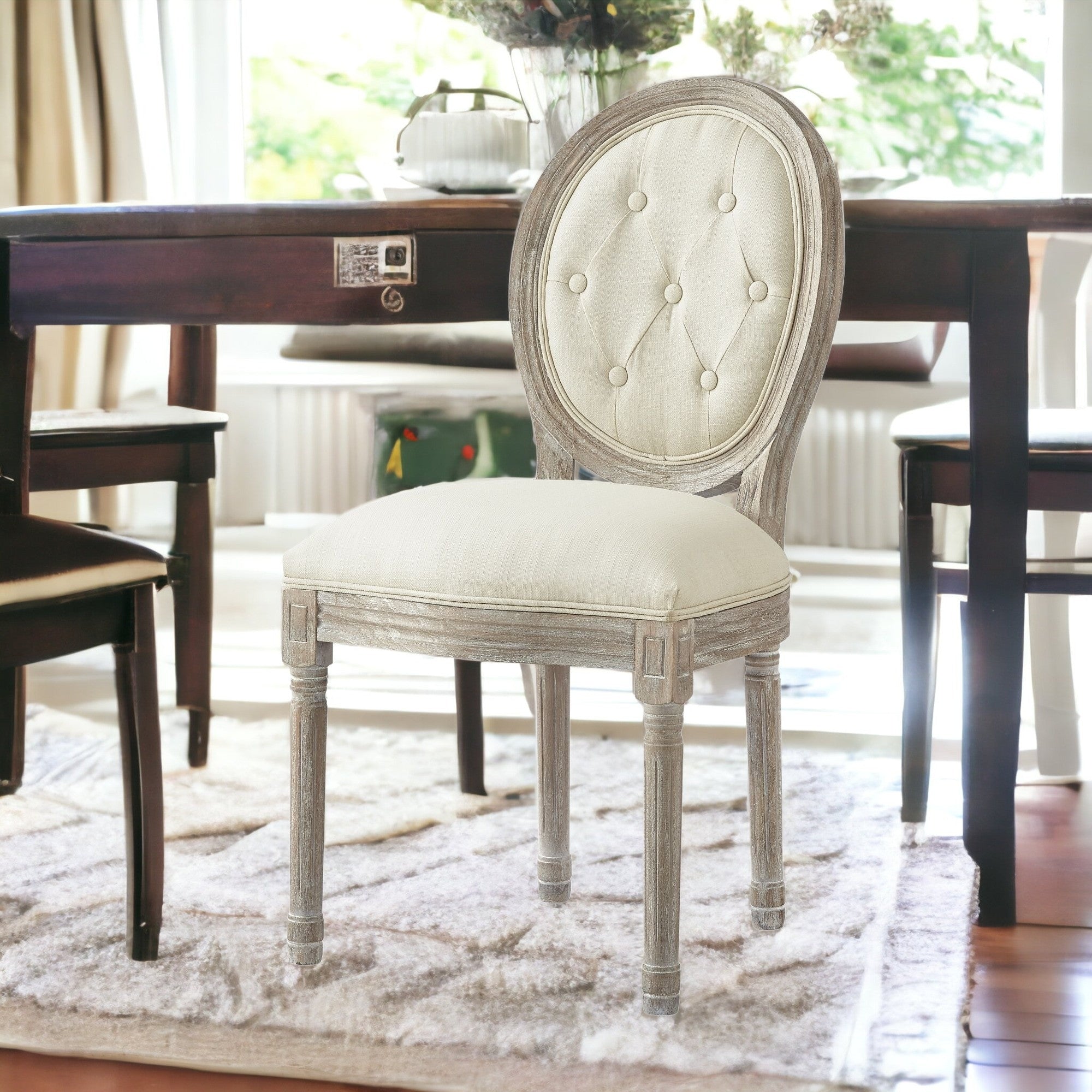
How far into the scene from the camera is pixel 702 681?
2.54 m

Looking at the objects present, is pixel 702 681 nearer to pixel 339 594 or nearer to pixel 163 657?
pixel 163 657

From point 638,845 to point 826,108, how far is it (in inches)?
78.3

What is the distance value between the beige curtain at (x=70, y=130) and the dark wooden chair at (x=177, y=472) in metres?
0.87

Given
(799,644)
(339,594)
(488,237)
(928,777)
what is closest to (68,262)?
(488,237)

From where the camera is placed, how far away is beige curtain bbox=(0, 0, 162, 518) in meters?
2.84

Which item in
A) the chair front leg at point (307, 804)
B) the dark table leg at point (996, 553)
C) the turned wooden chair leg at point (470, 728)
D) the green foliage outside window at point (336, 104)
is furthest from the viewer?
the green foliage outside window at point (336, 104)

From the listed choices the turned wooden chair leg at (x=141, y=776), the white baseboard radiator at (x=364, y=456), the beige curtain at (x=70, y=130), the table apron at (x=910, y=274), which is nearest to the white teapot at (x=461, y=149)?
the table apron at (x=910, y=274)

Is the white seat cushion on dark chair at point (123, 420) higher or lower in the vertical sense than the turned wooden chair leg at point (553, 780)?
higher

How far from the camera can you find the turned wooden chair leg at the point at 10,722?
1851mm

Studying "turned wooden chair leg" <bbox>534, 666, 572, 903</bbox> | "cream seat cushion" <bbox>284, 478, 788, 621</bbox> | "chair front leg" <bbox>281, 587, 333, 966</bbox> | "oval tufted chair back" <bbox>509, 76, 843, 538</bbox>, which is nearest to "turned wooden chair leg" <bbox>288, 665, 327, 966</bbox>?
"chair front leg" <bbox>281, 587, 333, 966</bbox>

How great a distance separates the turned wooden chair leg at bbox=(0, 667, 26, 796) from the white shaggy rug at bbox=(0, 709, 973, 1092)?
1.8 inches

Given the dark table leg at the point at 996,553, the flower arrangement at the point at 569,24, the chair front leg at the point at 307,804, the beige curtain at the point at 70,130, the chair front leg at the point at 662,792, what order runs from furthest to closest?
the beige curtain at the point at 70,130 < the flower arrangement at the point at 569,24 < the dark table leg at the point at 996,553 < the chair front leg at the point at 307,804 < the chair front leg at the point at 662,792

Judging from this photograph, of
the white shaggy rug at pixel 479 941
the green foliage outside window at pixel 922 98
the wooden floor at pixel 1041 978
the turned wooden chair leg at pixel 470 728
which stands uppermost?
the green foliage outside window at pixel 922 98

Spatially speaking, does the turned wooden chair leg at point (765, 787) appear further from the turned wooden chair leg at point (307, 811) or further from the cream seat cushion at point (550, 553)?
the turned wooden chair leg at point (307, 811)
